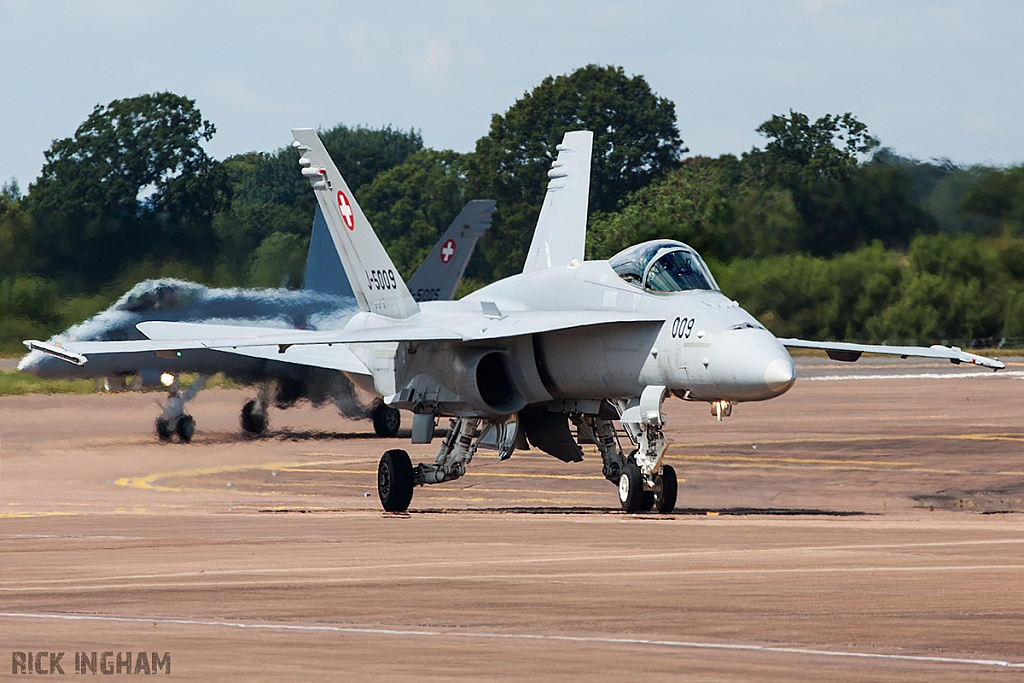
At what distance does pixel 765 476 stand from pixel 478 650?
44.4ft

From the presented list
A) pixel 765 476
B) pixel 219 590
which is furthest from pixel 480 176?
pixel 219 590

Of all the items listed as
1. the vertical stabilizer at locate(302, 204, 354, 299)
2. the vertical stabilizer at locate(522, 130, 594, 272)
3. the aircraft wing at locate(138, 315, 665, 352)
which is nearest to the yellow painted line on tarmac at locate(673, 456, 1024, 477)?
the vertical stabilizer at locate(522, 130, 594, 272)

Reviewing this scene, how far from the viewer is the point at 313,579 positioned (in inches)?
425

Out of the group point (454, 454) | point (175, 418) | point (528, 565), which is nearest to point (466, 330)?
point (454, 454)

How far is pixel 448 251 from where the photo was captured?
84.1 ft

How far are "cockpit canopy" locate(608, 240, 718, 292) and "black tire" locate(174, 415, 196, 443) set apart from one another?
524 inches

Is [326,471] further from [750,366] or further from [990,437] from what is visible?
[990,437]

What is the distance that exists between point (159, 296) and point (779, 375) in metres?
16.9

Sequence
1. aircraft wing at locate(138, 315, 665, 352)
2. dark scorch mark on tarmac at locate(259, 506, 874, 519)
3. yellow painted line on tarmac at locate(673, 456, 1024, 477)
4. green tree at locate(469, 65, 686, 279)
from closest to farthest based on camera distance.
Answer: aircraft wing at locate(138, 315, 665, 352)
dark scorch mark on tarmac at locate(259, 506, 874, 519)
yellow painted line on tarmac at locate(673, 456, 1024, 477)
green tree at locate(469, 65, 686, 279)

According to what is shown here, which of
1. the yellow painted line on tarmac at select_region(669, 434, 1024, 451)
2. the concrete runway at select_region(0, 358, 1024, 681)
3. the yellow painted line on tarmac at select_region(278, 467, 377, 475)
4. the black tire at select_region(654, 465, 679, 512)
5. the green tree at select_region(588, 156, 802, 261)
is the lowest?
the yellow painted line on tarmac at select_region(278, 467, 377, 475)

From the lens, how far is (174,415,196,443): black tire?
2762cm

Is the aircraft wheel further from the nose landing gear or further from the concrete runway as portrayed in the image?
the nose landing gear

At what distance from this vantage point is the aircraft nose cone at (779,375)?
14227 mm

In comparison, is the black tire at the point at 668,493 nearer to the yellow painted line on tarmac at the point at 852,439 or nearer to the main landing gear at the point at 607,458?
the main landing gear at the point at 607,458
